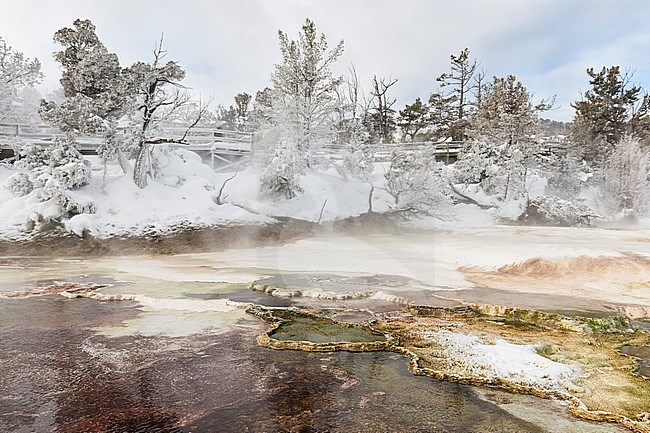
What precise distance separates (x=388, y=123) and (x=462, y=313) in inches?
1281

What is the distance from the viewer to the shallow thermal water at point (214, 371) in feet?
14.5

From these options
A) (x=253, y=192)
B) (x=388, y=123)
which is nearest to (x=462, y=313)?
(x=253, y=192)

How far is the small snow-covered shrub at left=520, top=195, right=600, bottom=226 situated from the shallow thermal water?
16117mm

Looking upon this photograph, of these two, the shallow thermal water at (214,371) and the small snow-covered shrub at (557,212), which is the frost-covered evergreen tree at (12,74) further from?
the small snow-covered shrub at (557,212)

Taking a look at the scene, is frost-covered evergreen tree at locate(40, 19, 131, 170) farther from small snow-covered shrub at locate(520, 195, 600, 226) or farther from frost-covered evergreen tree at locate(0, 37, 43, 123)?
small snow-covered shrub at locate(520, 195, 600, 226)

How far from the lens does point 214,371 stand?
5699 millimetres

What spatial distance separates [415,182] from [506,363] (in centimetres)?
1892

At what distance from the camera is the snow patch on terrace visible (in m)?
5.39

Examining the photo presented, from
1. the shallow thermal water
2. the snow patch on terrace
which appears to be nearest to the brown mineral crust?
the snow patch on terrace

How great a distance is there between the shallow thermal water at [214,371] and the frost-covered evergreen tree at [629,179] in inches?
813

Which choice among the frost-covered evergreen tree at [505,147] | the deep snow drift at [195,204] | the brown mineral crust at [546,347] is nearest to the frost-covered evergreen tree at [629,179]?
the frost-covered evergreen tree at [505,147]

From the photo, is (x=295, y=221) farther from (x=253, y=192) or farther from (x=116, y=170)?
(x=116, y=170)

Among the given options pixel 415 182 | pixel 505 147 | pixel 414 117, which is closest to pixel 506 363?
pixel 415 182

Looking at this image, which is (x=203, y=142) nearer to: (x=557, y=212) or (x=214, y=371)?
(x=557, y=212)
